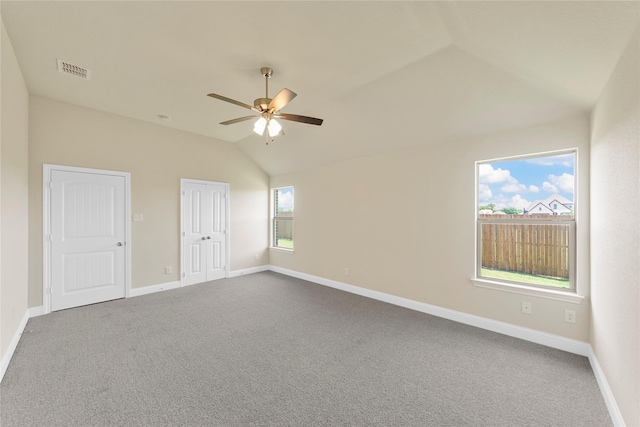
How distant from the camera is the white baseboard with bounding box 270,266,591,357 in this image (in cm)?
260

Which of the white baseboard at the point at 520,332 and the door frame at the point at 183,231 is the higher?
the door frame at the point at 183,231

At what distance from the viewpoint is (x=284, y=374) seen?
2.23 metres

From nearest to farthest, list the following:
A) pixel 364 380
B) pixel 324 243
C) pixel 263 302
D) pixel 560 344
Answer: pixel 364 380, pixel 560 344, pixel 263 302, pixel 324 243

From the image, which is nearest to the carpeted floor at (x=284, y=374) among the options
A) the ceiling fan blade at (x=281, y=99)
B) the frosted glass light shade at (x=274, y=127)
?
the frosted glass light shade at (x=274, y=127)

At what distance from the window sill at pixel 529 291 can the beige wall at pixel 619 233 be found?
11.2 inches

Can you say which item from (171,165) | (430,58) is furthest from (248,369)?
(171,165)

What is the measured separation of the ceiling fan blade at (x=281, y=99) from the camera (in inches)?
88.7

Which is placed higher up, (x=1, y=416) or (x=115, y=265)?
(x=115, y=265)

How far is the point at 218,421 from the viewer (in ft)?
5.65

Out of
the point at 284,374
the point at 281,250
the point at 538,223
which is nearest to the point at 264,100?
the point at 284,374

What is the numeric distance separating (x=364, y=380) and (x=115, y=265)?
423cm

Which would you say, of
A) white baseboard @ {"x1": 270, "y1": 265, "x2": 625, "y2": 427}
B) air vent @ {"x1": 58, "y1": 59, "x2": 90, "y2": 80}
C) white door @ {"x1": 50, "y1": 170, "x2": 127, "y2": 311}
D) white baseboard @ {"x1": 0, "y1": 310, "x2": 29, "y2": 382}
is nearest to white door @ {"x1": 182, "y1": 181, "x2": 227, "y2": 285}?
white door @ {"x1": 50, "y1": 170, "x2": 127, "y2": 311}

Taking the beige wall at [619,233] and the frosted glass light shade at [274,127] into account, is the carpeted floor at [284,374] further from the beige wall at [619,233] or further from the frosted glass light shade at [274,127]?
the frosted glass light shade at [274,127]

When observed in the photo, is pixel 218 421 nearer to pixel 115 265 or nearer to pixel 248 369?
pixel 248 369
